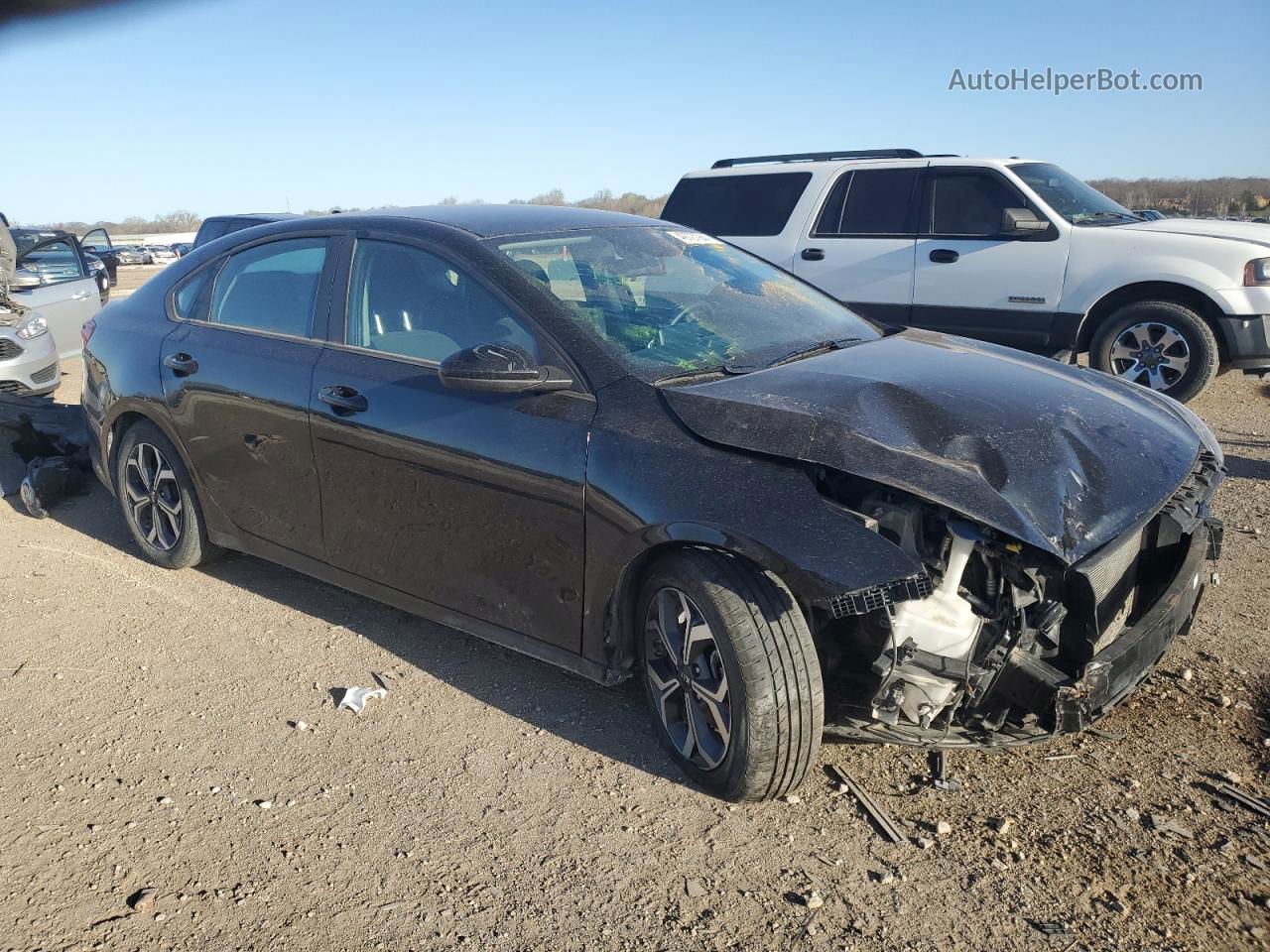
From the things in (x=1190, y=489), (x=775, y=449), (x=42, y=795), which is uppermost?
(x=775, y=449)

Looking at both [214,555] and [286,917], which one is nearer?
[286,917]

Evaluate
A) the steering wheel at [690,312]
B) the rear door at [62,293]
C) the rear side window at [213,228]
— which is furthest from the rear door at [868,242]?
the rear side window at [213,228]

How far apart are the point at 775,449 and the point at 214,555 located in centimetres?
332

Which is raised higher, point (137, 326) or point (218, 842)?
point (137, 326)

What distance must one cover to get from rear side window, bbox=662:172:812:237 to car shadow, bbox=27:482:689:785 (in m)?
5.86

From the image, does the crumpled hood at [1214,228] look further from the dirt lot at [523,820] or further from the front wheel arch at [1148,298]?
the dirt lot at [523,820]

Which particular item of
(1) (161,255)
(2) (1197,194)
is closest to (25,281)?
(2) (1197,194)

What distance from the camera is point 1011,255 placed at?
869 centimetres

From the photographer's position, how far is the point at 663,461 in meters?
3.20

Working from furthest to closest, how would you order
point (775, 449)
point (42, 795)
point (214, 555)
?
point (214, 555)
point (42, 795)
point (775, 449)

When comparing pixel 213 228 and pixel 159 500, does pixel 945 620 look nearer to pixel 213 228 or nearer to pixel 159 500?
pixel 159 500

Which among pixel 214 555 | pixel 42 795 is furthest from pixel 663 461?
pixel 214 555

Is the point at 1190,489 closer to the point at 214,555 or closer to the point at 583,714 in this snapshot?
the point at 583,714

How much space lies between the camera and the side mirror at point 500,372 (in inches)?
135
